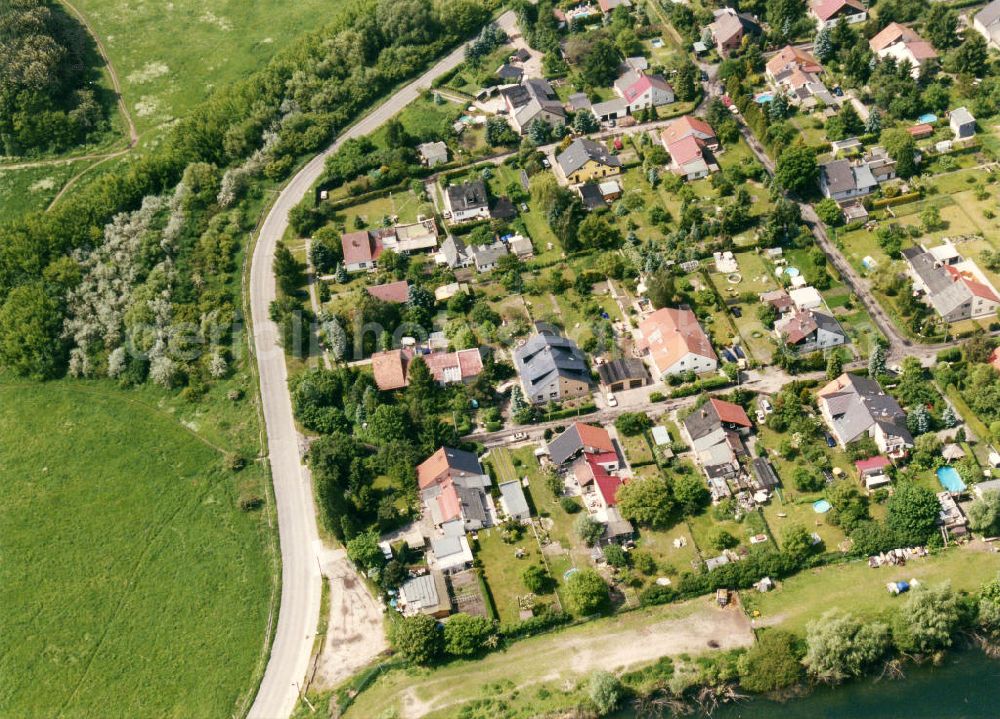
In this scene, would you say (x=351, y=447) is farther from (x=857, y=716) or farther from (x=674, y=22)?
(x=674, y=22)

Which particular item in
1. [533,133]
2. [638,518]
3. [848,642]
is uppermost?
[533,133]

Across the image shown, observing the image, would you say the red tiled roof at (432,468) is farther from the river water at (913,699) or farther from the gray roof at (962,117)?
the gray roof at (962,117)

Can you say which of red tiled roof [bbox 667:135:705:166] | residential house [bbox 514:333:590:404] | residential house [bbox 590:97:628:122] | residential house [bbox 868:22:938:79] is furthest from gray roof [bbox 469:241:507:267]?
residential house [bbox 868:22:938:79]

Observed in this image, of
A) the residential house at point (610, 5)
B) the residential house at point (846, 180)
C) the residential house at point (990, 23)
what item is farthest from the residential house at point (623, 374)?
the residential house at point (990, 23)

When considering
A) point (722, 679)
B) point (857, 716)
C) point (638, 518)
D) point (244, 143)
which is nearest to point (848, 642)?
point (857, 716)

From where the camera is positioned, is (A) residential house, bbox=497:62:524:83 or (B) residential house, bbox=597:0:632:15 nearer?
(A) residential house, bbox=497:62:524:83

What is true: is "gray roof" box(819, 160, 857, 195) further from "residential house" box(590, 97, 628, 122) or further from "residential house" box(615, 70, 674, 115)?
"residential house" box(590, 97, 628, 122)

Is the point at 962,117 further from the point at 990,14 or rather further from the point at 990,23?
the point at 990,14
